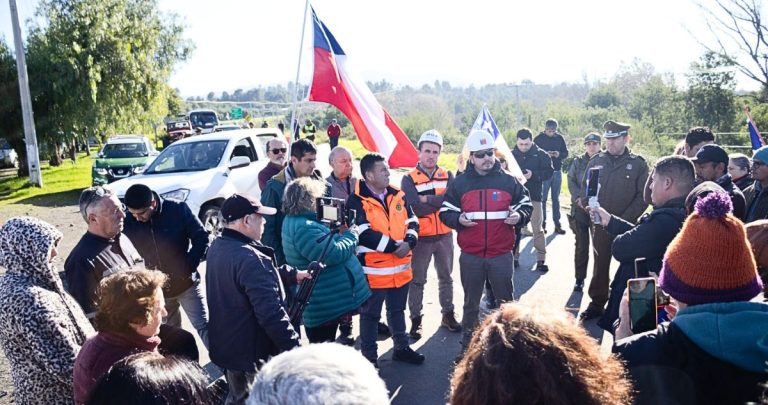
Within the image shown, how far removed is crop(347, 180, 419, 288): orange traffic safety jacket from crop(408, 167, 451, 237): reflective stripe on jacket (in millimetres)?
790

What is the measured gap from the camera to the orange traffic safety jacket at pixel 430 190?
5.49 meters

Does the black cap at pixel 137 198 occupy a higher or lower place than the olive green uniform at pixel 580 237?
higher

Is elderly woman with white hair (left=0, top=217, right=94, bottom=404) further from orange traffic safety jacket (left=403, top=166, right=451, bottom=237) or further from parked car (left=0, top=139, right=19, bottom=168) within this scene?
parked car (left=0, top=139, right=19, bottom=168)

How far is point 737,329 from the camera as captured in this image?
1.75 metres

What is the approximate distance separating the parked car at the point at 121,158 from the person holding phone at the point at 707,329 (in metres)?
15.6

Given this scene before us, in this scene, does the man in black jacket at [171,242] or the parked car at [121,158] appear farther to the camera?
the parked car at [121,158]

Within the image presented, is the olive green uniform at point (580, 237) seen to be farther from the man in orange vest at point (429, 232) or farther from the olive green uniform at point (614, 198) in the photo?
the man in orange vest at point (429, 232)

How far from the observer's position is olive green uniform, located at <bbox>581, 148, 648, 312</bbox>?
18.1 ft

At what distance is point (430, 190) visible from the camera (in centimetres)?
555

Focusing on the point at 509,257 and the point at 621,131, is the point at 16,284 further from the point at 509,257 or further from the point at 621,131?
the point at 621,131

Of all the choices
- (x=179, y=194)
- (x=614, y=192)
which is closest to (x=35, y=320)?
(x=614, y=192)

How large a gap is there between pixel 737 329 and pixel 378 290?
3.07 meters

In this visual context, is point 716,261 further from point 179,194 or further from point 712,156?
point 179,194

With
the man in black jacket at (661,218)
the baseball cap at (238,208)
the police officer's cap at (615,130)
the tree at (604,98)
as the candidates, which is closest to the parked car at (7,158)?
the baseball cap at (238,208)
